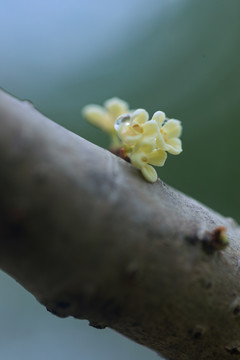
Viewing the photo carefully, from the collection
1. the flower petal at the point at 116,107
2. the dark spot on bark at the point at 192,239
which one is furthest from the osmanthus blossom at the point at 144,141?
the flower petal at the point at 116,107

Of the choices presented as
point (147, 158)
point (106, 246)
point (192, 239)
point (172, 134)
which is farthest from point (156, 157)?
point (106, 246)

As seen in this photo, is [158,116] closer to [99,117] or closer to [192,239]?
[192,239]

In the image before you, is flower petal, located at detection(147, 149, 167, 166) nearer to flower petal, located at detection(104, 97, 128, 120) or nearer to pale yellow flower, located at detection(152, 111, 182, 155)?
pale yellow flower, located at detection(152, 111, 182, 155)

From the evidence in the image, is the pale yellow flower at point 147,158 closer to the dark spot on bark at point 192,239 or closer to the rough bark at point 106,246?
the rough bark at point 106,246

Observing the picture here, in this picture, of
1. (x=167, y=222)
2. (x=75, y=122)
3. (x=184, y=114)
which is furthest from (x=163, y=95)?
(x=167, y=222)

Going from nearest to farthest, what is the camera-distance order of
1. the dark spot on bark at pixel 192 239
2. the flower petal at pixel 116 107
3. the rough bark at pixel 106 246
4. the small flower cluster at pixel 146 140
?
the rough bark at pixel 106 246 < the dark spot on bark at pixel 192 239 < the small flower cluster at pixel 146 140 < the flower petal at pixel 116 107

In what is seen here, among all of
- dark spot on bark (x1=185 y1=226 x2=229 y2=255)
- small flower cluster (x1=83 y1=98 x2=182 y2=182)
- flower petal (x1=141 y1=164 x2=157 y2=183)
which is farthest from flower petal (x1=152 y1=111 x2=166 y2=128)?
dark spot on bark (x1=185 y1=226 x2=229 y2=255)
